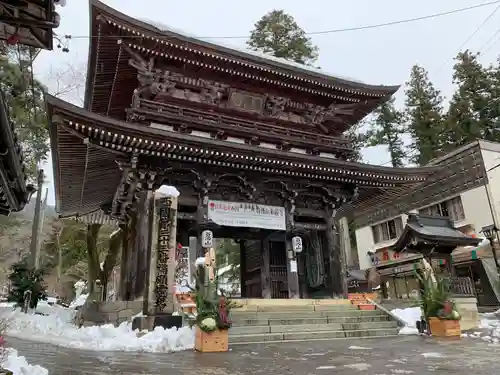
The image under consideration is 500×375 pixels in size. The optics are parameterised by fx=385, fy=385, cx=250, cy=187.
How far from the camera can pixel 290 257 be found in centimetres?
1567

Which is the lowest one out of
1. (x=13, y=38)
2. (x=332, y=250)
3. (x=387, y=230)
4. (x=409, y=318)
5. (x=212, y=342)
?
(x=212, y=342)

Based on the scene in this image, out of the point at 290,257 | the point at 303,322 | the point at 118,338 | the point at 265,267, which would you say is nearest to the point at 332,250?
the point at 290,257

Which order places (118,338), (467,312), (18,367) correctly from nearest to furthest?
1. (18,367)
2. (118,338)
3. (467,312)

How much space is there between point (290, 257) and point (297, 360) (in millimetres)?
A: 8767

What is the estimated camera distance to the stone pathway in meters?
5.78

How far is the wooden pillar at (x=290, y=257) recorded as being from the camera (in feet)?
50.2

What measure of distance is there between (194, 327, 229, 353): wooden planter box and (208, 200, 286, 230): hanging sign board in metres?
6.35

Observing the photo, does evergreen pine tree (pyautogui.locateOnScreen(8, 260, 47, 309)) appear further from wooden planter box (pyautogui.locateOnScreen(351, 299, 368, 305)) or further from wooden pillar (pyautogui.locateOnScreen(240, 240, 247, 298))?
wooden planter box (pyautogui.locateOnScreen(351, 299, 368, 305))

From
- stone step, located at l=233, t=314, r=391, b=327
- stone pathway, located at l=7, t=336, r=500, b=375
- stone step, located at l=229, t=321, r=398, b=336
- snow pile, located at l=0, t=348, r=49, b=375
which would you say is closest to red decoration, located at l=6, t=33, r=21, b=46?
snow pile, located at l=0, t=348, r=49, b=375

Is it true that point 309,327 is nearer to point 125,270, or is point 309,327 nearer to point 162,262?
point 162,262

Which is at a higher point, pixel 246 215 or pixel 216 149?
pixel 216 149

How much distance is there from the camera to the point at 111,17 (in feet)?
44.1

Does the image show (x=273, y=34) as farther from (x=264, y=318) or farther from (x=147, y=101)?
(x=264, y=318)

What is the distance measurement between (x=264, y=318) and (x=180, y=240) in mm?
6307
